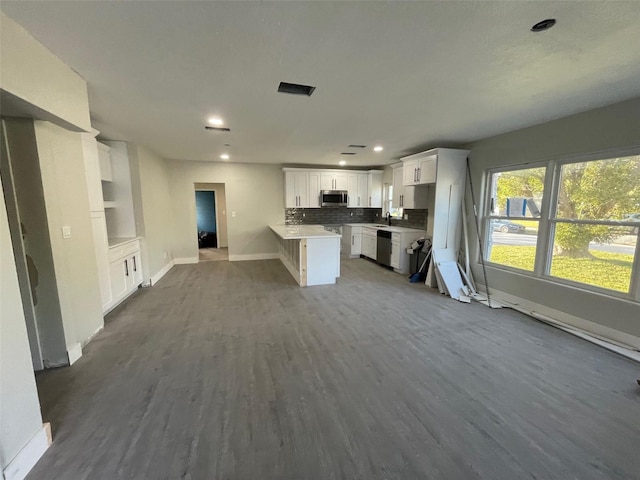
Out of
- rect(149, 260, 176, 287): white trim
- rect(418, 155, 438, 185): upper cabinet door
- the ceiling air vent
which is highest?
the ceiling air vent

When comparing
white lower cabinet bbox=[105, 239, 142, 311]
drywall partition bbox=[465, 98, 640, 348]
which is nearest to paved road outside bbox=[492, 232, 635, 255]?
drywall partition bbox=[465, 98, 640, 348]

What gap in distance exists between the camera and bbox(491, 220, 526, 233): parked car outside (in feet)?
12.6

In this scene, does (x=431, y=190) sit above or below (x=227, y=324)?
above

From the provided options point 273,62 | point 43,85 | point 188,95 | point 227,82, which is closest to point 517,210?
point 273,62

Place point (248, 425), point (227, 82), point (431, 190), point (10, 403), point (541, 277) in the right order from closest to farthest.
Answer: point (10, 403), point (248, 425), point (227, 82), point (541, 277), point (431, 190)

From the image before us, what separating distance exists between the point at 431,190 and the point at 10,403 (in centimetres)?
591

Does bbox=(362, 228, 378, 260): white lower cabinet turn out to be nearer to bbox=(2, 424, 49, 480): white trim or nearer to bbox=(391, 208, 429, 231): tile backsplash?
bbox=(391, 208, 429, 231): tile backsplash

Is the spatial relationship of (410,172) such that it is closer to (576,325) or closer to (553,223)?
(553,223)

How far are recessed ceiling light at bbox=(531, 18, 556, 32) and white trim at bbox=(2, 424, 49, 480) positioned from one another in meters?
3.71

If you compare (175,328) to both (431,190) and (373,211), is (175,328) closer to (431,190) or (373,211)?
(431,190)

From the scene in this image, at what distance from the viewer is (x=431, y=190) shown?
543 centimetres

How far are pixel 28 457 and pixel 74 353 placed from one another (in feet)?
4.08

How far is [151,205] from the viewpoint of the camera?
4.92m

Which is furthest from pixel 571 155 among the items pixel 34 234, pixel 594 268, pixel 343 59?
pixel 34 234
